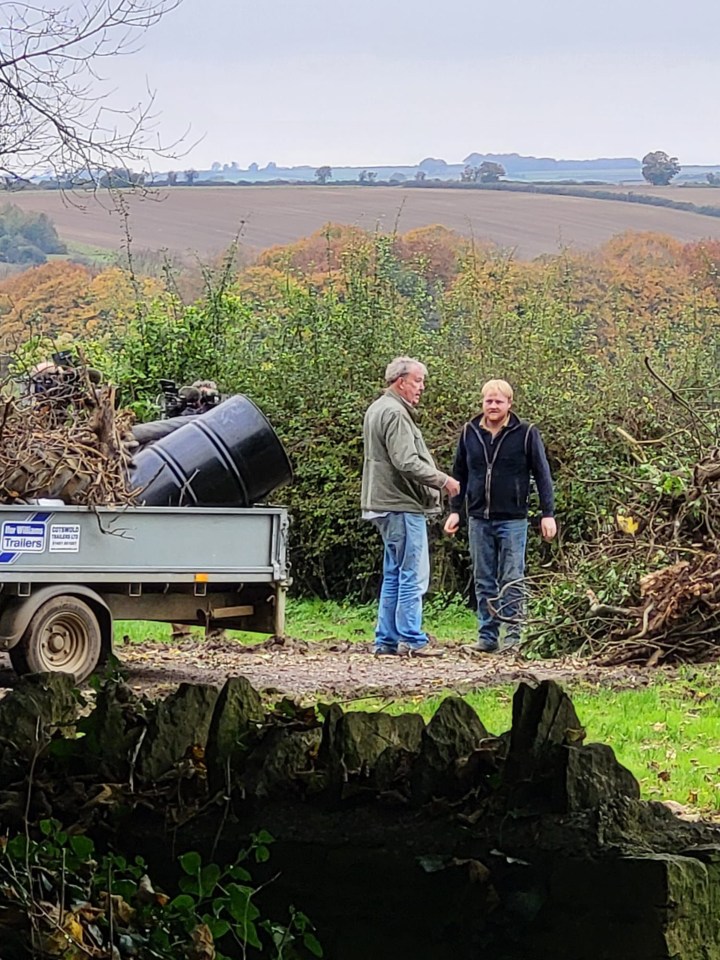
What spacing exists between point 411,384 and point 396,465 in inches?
22.2

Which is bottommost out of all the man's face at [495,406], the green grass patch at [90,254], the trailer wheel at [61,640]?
the trailer wheel at [61,640]

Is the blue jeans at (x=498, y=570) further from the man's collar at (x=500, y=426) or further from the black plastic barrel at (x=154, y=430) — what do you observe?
the black plastic barrel at (x=154, y=430)

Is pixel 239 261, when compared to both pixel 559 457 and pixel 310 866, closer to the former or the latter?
pixel 559 457

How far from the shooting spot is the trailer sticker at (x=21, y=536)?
29.6 feet

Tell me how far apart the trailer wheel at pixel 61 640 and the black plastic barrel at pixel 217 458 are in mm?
919

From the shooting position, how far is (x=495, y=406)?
35.5 feet

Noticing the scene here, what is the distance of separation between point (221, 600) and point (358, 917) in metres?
7.86

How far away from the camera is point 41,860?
2.28 meters

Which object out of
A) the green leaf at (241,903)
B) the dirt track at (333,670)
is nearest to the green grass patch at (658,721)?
the dirt track at (333,670)

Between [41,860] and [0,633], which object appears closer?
[41,860]

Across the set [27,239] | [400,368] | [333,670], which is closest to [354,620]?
[400,368]

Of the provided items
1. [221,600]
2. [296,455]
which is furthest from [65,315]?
[221,600]

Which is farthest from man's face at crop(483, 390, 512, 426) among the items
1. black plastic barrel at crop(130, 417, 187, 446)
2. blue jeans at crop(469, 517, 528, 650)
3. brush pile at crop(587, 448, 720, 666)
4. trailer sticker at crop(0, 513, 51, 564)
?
trailer sticker at crop(0, 513, 51, 564)

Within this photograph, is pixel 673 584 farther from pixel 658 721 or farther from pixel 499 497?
pixel 658 721
